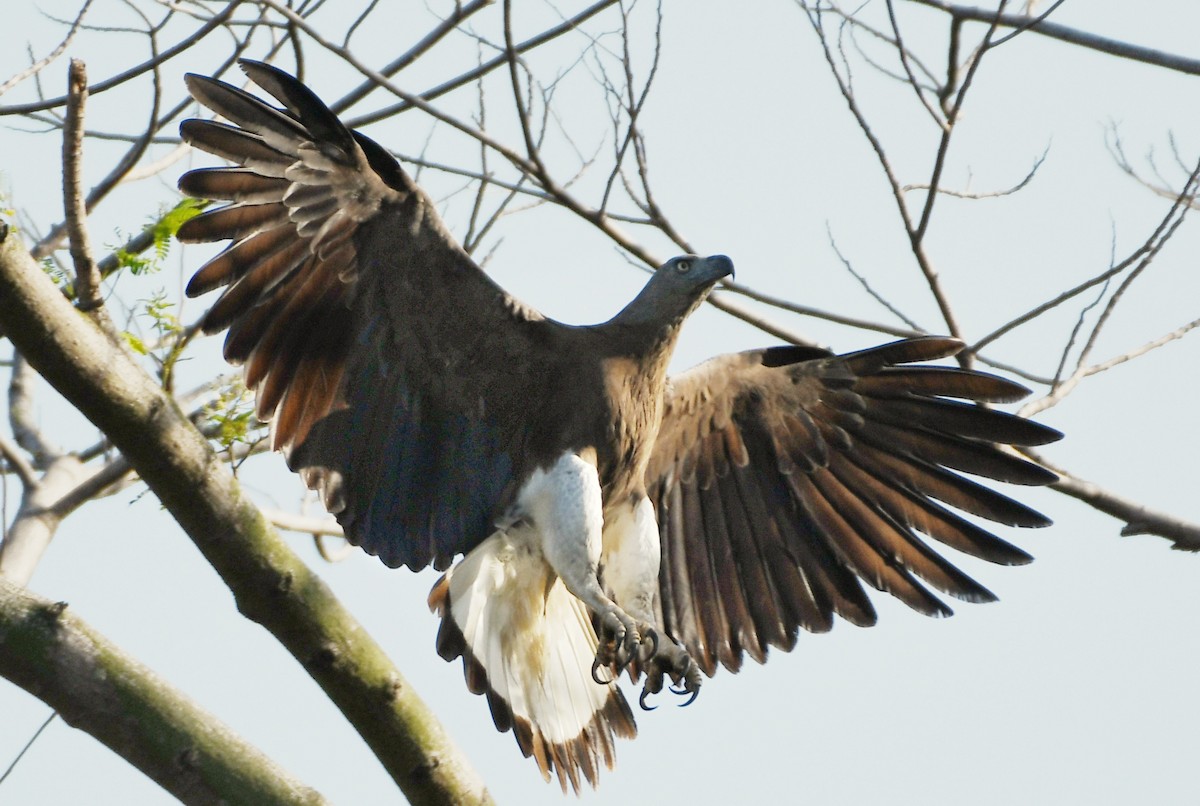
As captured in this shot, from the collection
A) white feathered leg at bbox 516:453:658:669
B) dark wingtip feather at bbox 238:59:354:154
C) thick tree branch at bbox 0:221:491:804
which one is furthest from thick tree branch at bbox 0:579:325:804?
dark wingtip feather at bbox 238:59:354:154

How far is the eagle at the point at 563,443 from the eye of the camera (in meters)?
4.18

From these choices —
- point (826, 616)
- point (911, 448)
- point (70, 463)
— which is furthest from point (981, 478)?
point (70, 463)

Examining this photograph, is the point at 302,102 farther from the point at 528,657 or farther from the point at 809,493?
the point at 809,493

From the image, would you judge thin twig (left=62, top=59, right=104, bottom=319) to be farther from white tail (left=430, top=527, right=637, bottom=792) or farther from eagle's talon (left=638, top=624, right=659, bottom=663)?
eagle's talon (left=638, top=624, right=659, bottom=663)

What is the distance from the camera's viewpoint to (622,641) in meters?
4.29

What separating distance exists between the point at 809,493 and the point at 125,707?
2943 millimetres

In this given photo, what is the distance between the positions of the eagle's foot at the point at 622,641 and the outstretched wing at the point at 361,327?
0.55 meters

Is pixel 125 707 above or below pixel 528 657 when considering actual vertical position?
below

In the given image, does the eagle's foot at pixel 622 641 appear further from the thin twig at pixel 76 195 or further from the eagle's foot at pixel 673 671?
the thin twig at pixel 76 195

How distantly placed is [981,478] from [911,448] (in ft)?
1.01

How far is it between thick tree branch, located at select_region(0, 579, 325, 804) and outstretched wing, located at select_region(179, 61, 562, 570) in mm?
1364

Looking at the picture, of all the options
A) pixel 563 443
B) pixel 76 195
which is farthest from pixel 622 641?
pixel 76 195

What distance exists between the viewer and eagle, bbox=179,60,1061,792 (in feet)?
13.7

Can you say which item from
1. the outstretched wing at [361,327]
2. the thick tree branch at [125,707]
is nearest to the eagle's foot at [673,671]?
the outstretched wing at [361,327]
